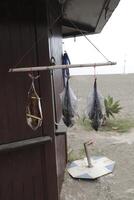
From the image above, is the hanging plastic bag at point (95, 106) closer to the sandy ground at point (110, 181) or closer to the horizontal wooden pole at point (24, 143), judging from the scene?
the horizontal wooden pole at point (24, 143)

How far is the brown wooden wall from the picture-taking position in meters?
3.06

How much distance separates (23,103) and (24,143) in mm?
405

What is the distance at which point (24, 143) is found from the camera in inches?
125

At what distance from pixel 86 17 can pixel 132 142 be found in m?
3.30

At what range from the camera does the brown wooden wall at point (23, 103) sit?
10.0 ft

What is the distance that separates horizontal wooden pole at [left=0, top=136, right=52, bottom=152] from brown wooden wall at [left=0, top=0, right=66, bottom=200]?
5 cm

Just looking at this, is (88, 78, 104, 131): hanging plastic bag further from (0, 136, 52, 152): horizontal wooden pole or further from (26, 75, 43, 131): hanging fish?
(0, 136, 52, 152): horizontal wooden pole

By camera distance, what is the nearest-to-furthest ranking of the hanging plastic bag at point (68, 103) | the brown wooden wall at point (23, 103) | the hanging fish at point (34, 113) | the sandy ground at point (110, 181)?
the hanging fish at point (34, 113) < the hanging plastic bag at point (68, 103) < the brown wooden wall at point (23, 103) < the sandy ground at point (110, 181)

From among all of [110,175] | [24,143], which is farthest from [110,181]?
[24,143]

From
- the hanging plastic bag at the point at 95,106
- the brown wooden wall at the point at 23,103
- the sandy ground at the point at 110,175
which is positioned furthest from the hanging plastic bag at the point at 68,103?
the sandy ground at the point at 110,175

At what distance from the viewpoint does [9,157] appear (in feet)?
10.6

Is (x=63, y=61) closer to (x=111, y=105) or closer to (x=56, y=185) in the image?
(x=56, y=185)

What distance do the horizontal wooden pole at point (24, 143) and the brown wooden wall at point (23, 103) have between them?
1.8 inches

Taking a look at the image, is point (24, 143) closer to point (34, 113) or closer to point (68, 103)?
point (34, 113)
